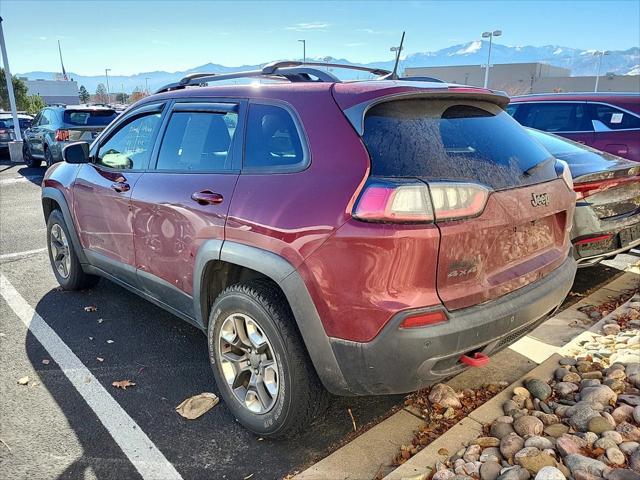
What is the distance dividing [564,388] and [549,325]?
104cm

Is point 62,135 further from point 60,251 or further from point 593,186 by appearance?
point 593,186

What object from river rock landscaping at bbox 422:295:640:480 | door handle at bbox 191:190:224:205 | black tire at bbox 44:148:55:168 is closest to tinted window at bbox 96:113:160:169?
door handle at bbox 191:190:224:205

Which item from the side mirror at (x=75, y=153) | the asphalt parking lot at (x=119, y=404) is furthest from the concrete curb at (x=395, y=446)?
the side mirror at (x=75, y=153)

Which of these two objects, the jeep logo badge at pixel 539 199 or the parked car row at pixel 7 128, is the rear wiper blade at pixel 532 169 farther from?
the parked car row at pixel 7 128

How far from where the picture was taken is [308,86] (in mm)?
2570

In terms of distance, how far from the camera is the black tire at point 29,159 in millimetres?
14039

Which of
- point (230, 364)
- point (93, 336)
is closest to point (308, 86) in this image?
point (230, 364)

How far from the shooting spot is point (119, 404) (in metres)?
2.99

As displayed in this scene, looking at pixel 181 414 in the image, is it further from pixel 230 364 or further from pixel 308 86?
pixel 308 86

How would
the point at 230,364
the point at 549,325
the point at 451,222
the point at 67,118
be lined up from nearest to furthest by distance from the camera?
1. the point at 451,222
2. the point at 230,364
3. the point at 549,325
4. the point at 67,118

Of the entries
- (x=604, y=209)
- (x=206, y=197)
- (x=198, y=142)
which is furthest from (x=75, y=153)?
(x=604, y=209)

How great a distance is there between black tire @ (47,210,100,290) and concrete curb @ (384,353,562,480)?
11.5 ft

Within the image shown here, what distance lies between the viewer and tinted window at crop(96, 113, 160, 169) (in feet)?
11.6

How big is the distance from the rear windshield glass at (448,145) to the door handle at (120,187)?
2018 mm
